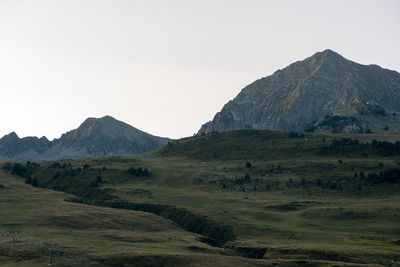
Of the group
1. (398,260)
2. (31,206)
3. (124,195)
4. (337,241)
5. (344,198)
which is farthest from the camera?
(124,195)

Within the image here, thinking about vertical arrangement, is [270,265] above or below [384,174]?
below

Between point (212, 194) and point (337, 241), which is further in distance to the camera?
point (212, 194)

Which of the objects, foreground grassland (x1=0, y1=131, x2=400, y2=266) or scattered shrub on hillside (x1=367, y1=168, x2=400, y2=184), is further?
scattered shrub on hillside (x1=367, y1=168, x2=400, y2=184)

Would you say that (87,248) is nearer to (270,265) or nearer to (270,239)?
(270,265)

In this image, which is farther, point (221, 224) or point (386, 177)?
point (386, 177)

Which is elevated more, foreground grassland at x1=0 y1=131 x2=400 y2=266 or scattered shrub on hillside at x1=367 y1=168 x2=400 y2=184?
scattered shrub on hillside at x1=367 y1=168 x2=400 y2=184

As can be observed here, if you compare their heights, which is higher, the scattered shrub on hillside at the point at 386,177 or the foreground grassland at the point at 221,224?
the scattered shrub on hillside at the point at 386,177

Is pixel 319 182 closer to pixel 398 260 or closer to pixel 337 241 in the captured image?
pixel 337 241

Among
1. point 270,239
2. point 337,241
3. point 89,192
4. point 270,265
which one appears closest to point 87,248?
point 270,265

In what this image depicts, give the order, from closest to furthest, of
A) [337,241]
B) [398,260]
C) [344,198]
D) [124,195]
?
[398,260] → [337,241] → [344,198] → [124,195]

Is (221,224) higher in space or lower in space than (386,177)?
lower

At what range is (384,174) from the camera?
626ft

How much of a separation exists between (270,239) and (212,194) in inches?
2903

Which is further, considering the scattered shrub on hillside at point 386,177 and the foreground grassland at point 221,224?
the scattered shrub on hillside at point 386,177
